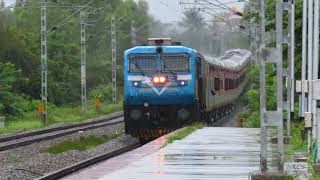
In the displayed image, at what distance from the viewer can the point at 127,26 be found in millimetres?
105375

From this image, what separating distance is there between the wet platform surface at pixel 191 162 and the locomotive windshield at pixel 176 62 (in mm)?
5509

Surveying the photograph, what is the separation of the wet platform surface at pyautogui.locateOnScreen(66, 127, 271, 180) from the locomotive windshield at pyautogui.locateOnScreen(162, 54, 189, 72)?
5.51m

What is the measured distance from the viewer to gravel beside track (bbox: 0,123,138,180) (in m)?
18.3

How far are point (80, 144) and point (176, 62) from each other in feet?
14.2

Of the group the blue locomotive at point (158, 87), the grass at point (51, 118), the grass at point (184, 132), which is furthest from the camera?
the grass at point (51, 118)

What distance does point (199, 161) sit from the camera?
54.7 ft

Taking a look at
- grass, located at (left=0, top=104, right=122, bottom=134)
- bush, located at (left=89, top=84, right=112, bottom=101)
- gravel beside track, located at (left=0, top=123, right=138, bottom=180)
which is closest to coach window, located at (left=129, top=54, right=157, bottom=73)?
gravel beside track, located at (left=0, top=123, right=138, bottom=180)

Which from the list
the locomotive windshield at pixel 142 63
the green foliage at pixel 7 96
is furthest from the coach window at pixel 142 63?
the green foliage at pixel 7 96

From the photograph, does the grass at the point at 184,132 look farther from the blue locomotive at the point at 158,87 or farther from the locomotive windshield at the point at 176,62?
the locomotive windshield at the point at 176,62

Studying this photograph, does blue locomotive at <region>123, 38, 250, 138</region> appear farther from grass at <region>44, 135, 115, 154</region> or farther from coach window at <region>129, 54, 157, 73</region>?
grass at <region>44, 135, 115, 154</region>

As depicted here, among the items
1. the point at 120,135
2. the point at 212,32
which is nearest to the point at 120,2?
the point at 212,32

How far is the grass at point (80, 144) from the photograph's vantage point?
25822 millimetres

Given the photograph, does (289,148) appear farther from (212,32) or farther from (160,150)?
(212,32)

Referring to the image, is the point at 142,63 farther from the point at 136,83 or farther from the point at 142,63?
the point at 136,83
